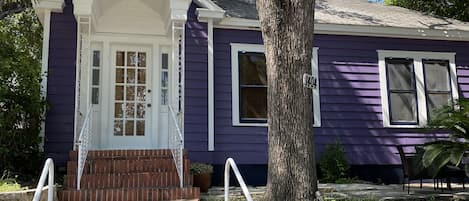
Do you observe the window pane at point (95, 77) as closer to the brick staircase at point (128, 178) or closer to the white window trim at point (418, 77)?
the brick staircase at point (128, 178)

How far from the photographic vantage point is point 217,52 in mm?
8125

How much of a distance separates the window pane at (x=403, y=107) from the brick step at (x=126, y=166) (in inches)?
180

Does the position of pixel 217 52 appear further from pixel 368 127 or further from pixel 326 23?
pixel 368 127

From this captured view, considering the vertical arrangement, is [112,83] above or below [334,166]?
above

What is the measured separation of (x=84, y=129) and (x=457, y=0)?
43.1 feet

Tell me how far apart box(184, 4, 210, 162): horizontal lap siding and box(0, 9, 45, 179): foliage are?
2.37 metres

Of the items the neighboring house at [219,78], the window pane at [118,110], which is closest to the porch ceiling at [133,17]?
the neighboring house at [219,78]

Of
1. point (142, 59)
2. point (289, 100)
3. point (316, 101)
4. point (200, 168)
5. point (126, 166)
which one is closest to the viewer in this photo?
point (289, 100)

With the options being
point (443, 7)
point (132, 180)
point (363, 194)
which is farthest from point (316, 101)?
point (443, 7)

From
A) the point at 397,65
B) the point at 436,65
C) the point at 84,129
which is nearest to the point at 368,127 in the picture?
the point at 397,65

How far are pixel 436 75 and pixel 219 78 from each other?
449 centimetres

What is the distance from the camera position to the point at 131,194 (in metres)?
5.73

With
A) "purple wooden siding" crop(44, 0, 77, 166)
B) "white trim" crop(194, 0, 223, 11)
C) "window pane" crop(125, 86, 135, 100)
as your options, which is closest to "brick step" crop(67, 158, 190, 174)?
"purple wooden siding" crop(44, 0, 77, 166)

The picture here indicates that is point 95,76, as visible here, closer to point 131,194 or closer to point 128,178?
point 128,178
